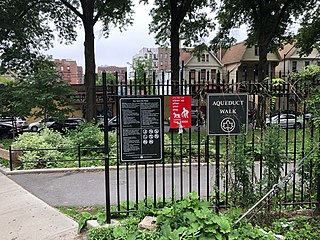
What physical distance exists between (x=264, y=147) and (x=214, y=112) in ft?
2.83

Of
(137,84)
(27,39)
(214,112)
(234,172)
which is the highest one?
(27,39)

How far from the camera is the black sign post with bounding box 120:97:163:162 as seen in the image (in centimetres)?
427

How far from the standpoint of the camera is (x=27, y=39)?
2139cm

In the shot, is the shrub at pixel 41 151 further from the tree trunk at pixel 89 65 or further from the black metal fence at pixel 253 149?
the tree trunk at pixel 89 65

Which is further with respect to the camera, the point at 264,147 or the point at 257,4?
the point at 257,4

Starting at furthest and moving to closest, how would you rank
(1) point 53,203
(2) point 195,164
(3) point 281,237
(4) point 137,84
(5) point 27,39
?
(5) point 27,39, (2) point 195,164, (1) point 53,203, (4) point 137,84, (3) point 281,237

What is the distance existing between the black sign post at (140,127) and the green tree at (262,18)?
52.8 feet

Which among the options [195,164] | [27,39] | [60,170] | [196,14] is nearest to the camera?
[60,170]

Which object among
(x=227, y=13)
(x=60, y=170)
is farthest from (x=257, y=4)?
(x=60, y=170)

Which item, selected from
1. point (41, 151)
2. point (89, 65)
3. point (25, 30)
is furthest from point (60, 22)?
point (41, 151)

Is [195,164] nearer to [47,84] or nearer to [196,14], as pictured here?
[47,84]

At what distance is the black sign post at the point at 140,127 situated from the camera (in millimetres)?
4270

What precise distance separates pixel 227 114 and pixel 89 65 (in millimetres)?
14192

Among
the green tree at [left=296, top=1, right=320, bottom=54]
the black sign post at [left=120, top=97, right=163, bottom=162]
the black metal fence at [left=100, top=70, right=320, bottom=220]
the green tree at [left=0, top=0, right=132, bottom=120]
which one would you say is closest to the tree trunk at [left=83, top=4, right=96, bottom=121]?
the green tree at [left=0, top=0, right=132, bottom=120]
